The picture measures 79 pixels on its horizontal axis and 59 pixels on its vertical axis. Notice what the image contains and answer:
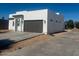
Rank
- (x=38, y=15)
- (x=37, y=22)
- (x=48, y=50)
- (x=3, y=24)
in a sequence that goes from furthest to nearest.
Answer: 1. (x=3, y=24)
2. (x=37, y=22)
3. (x=38, y=15)
4. (x=48, y=50)

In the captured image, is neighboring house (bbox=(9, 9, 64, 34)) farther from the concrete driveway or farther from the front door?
the concrete driveway

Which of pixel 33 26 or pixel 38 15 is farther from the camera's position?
pixel 33 26

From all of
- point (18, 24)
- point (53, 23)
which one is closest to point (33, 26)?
point (53, 23)

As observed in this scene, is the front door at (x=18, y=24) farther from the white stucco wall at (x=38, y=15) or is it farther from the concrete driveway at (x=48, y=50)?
the concrete driveway at (x=48, y=50)

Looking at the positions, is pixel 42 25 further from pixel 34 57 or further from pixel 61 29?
pixel 34 57

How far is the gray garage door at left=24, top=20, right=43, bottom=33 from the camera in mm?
22503

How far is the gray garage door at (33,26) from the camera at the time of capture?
886 inches

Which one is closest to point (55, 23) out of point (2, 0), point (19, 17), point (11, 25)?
point (19, 17)

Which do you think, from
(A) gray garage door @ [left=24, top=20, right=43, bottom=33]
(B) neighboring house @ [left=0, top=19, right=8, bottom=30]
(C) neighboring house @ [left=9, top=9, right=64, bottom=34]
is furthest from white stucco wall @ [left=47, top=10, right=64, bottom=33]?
(B) neighboring house @ [left=0, top=19, right=8, bottom=30]

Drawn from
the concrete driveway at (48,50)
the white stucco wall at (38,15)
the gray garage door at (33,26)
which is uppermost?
the white stucco wall at (38,15)

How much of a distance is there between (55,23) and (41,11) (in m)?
4.42

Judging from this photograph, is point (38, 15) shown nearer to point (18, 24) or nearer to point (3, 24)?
point (18, 24)

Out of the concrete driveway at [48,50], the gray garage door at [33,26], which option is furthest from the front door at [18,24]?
the concrete driveway at [48,50]

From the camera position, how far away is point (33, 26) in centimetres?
2356
